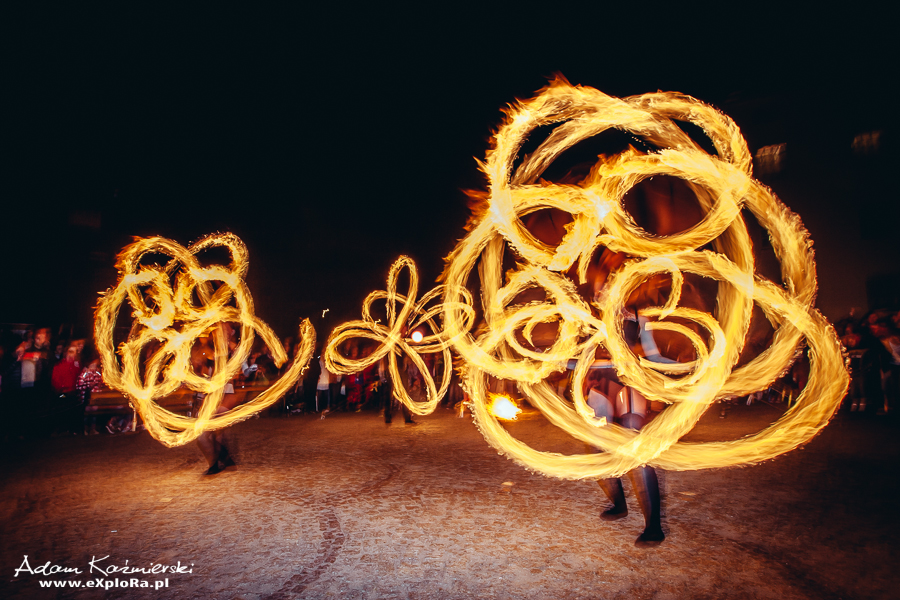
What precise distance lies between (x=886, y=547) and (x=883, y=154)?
60.9ft

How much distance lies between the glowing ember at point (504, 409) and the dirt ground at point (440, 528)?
277 centimetres

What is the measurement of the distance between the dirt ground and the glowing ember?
277 centimetres

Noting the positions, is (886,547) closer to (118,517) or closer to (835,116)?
(118,517)

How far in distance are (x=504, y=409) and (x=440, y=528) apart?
5.82 meters

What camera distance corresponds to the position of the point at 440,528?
12.6 feet

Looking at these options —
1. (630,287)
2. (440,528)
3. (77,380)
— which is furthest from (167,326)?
(630,287)

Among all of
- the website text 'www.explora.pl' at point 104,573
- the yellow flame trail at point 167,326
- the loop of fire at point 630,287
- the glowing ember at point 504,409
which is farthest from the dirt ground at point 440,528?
the glowing ember at point 504,409

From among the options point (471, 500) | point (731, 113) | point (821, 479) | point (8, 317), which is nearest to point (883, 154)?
point (731, 113)

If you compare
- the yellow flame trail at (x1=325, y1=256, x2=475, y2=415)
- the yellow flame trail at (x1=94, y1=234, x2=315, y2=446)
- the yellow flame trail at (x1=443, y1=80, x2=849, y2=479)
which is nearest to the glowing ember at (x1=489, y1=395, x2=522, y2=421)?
the yellow flame trail at (x1=325, y1=256, x2=475, y2=415)

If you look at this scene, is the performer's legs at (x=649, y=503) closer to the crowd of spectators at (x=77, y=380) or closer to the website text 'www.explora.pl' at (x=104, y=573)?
the website text 'www.explora.pl' at (x=104, y=573)

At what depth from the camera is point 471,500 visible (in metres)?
4.54

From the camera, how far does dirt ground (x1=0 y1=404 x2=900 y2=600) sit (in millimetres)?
2920

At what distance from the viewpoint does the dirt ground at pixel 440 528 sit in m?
Result: 2.92

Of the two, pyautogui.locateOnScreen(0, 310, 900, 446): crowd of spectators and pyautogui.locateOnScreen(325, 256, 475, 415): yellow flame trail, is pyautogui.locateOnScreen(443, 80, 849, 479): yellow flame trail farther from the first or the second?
pyautogui.locateOnScreen(0, 310, 900, 446): crowd of spectators
